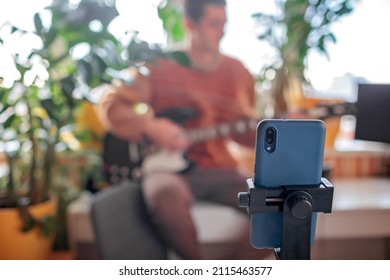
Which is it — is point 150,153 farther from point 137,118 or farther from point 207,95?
point 207,95

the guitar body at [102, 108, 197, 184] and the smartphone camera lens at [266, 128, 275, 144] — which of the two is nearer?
the smartphone camera lens at [266, 128, 275, 144]

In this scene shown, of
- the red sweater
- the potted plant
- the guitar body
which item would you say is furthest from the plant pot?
the red sweater

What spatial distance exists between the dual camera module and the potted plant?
670mm

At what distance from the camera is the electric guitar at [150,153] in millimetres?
1122

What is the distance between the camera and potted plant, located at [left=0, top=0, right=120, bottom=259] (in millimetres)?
941

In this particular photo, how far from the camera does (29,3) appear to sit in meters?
0.95

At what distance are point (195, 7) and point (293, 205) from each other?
0.84m

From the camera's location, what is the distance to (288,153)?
0.45 m

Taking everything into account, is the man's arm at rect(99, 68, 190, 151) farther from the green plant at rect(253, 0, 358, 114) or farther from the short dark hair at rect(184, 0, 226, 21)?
the green plant at rect(253, 0, 358, 114)

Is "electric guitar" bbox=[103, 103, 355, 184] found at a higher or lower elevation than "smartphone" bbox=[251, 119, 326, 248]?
lower

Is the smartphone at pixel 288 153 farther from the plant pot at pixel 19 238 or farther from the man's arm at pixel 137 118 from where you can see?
the plant pot at pixel 19 238

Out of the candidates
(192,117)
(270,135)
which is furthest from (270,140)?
(192,117)

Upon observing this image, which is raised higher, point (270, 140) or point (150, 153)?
point (270, 140)

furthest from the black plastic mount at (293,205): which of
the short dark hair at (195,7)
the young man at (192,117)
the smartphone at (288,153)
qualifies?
the short dark hair at (195,7)
